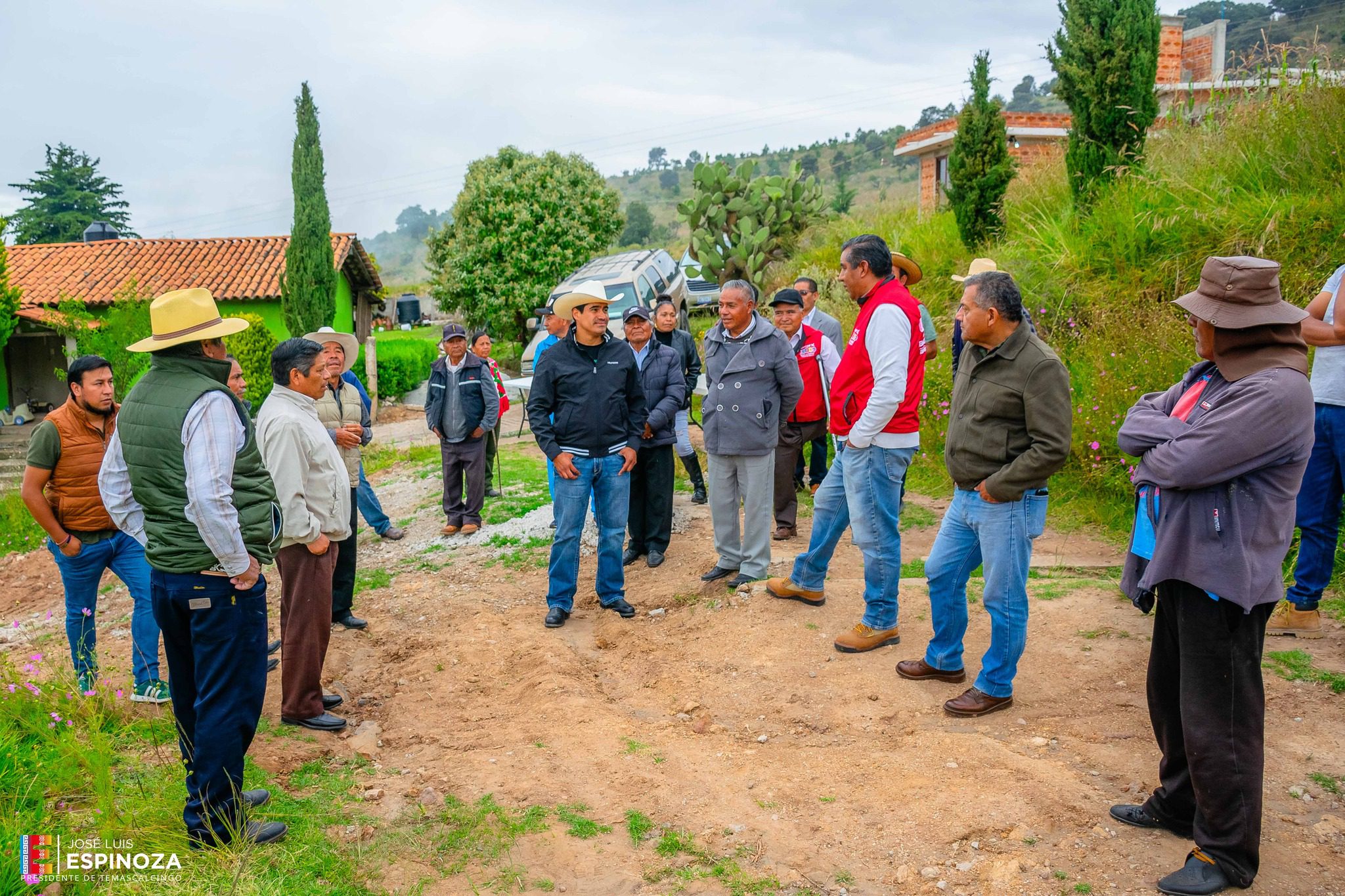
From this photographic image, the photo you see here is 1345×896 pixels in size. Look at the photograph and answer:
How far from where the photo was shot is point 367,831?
3.56 metres

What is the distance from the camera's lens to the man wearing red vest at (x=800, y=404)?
24.3ft

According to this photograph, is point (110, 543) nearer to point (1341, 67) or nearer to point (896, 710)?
point (896, 710)

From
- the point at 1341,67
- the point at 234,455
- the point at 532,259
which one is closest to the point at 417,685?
the point at 234,455

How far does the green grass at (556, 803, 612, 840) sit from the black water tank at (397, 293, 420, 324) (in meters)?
44.9

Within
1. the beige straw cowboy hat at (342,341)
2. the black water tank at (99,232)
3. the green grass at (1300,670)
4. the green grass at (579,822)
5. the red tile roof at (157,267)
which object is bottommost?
the green grass at (579,822)

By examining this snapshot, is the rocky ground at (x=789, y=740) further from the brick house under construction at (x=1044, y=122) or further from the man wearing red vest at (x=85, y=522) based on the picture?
the brick house under construction at (x=1044, y=122)

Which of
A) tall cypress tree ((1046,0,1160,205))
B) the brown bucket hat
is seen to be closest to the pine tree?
tall cypress tree ((1046,0,1160,205))

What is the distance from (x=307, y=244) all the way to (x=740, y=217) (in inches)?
439

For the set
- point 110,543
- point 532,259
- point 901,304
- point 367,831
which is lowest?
point 367,831

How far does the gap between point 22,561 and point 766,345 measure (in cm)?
988

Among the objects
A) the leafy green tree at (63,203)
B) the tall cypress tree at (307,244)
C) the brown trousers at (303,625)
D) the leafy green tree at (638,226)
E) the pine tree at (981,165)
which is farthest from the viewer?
the leafy green tree at (638,226)

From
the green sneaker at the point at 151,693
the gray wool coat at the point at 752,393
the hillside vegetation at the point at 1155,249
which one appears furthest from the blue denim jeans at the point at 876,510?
the green sneaker at the point at 151,693

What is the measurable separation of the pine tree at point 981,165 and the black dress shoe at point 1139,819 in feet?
36.9

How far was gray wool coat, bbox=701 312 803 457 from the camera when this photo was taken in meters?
5.95
